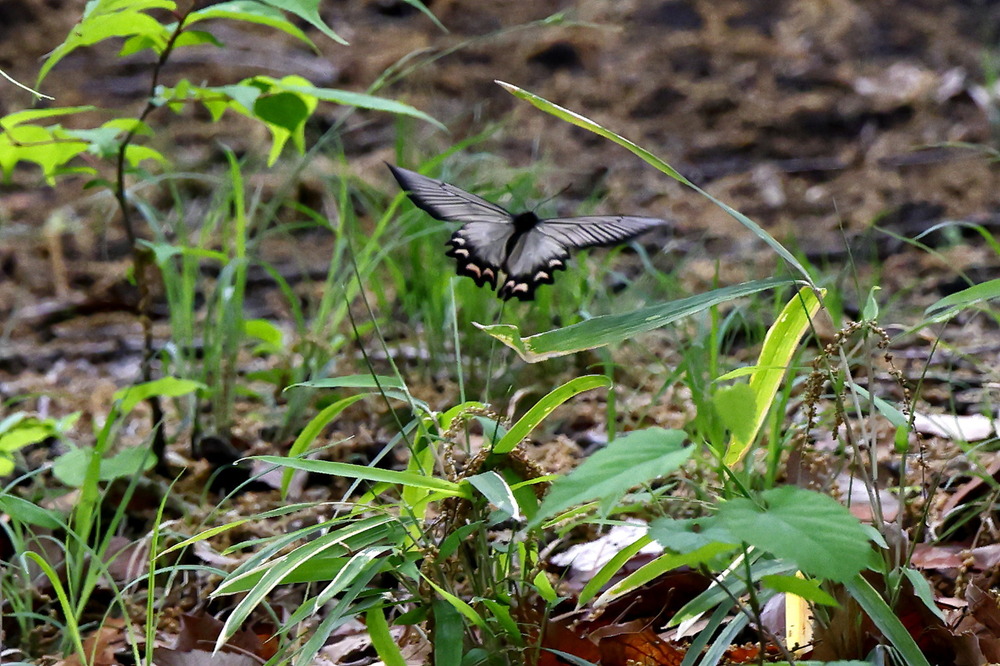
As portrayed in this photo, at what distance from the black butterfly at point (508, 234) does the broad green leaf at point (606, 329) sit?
9.9 inches

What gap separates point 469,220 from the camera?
1243 millimetres

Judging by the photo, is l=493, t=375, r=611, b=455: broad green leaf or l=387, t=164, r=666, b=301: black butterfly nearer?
l=493, t=375, r=611, b=455: broad green leaf

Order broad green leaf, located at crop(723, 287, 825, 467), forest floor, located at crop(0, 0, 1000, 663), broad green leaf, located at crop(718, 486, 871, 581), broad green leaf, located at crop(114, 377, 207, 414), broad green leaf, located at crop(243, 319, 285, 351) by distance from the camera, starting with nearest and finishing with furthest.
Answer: broad green leaf, located at crop(718, 486, 871, 581) → broad green leaf, located at crop(723, 287, 825, 467) → broad green leaf, located at crop(114, 377, 207, 414) → broad green leaf, located at crop(243, 319, 285, 351) → forest floor, located at crop(0, 0, 1000, 663)

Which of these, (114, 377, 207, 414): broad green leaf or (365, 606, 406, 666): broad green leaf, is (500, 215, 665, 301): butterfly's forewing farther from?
(114, 377, 207, 414): broad green leaf

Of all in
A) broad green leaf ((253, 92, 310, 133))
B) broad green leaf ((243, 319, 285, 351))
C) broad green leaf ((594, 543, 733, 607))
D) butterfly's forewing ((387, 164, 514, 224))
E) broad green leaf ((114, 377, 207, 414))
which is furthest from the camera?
broad green leaf ((243, 319, 285, 351))

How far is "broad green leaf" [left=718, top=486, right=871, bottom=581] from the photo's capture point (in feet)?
2.09

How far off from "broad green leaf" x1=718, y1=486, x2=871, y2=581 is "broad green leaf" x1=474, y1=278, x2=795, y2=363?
22 cm

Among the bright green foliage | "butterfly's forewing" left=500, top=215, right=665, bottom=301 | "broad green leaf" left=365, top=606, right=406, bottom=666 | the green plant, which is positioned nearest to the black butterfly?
"butterfly's forewing" left=500, top=215, right=665, bottom=301

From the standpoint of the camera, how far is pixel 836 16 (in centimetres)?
→ 531

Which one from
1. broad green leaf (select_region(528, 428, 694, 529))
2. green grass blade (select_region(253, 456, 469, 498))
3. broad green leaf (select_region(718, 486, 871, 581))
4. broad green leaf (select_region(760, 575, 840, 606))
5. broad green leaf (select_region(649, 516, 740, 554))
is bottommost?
broad green leaf (select_region(760, 575, 840, 606))

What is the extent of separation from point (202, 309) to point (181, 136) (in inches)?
67.5

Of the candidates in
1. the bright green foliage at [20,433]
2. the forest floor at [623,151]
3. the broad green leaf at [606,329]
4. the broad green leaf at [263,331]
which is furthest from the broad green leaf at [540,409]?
the broad green leaf at [263,331]

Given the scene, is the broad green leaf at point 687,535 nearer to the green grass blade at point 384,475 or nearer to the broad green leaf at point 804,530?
the broad green leaf at point 804,530

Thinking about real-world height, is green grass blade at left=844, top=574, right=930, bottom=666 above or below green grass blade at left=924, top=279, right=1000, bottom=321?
below
